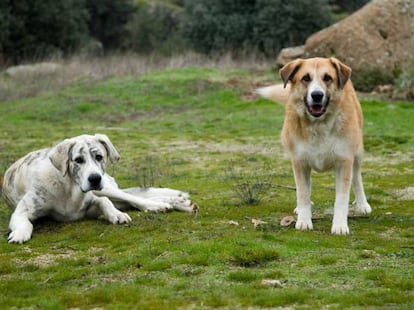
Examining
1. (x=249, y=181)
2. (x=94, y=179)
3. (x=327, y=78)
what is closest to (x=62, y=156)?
(x=94, y=179)

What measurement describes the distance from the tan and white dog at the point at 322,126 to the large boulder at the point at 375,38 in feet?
49.2

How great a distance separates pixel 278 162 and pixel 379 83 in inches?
362

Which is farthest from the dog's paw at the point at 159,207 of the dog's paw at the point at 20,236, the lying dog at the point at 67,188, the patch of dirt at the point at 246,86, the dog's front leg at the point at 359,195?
the patch of dirt at the point at 246,86

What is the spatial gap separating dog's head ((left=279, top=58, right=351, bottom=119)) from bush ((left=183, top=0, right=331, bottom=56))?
3065 cm

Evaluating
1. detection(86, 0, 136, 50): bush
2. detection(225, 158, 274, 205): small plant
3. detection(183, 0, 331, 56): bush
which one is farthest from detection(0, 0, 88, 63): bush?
detection(225, 158, 274, 205): small plant

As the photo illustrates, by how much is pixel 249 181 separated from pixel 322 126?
4153 mm

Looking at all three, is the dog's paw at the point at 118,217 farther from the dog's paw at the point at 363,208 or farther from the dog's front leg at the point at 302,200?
the dog's paw at the point at 363,208

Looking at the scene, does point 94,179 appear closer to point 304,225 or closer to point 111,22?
point 304,225

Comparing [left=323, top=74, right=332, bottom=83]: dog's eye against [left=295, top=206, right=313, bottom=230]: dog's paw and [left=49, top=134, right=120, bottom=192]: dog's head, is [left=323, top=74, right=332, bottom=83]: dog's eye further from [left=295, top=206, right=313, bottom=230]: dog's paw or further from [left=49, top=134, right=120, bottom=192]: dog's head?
[left=49, top=134, right=120, bottom=192]: dog's head

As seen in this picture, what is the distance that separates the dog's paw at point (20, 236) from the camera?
8.53 meters

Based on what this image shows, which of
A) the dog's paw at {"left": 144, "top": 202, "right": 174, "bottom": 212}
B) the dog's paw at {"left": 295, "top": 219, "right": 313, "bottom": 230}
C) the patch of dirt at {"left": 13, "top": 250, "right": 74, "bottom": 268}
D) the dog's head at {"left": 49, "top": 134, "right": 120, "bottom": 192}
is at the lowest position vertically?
the dog's paw at {"left": 144, "top": 202, "right": 174, "bottom": 212}

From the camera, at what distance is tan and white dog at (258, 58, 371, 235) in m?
8.27

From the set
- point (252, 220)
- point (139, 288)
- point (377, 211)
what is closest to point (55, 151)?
point (252, 220)

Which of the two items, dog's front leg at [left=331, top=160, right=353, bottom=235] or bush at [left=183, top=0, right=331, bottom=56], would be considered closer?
dog's front leg at [left=331, top=160, right=353, bottom=235]
